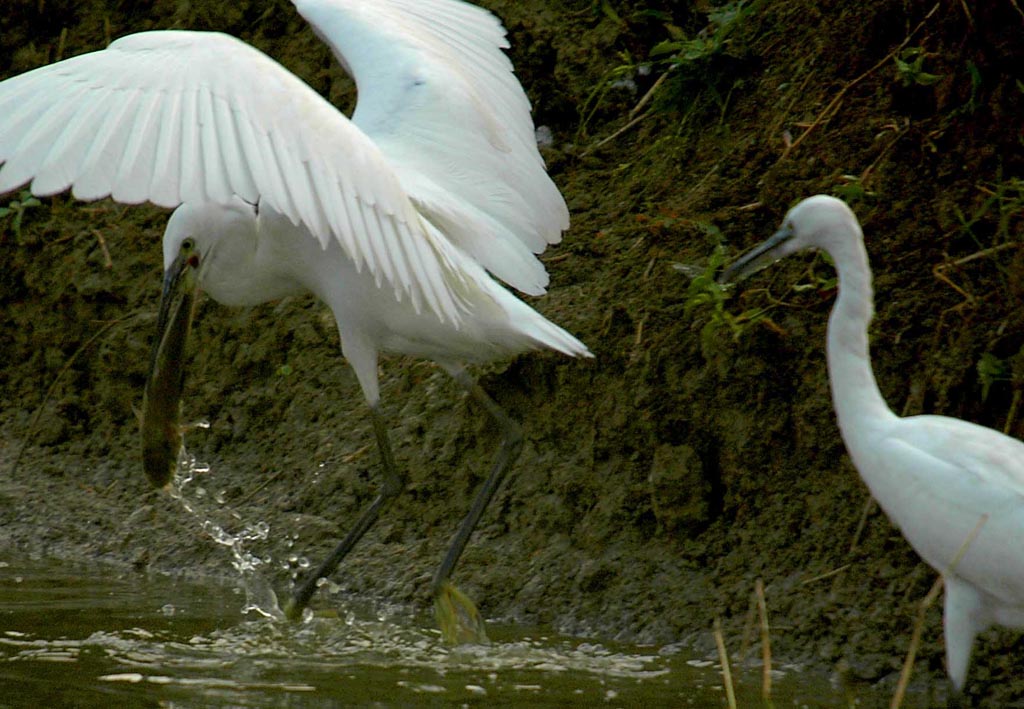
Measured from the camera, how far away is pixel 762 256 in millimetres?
4934

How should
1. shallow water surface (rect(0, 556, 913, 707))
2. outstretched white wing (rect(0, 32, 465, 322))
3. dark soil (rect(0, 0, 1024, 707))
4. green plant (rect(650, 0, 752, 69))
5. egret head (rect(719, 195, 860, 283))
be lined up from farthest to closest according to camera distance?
green plant (rect(650, 0, 752, 69))
dark soil (rect(0, 0, 1024, 707))
egret head (rect(719, 195, 860, 283))
shallow water surface (rect(0, 556, 913, 707))
outstretched white wing (rect(0, 32, 465, 322))

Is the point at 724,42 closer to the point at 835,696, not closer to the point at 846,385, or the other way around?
the point at 846,385

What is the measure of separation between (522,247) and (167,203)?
71.5 inches

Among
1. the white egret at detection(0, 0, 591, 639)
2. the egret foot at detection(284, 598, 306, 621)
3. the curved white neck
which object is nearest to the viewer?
the white egret at detection(0, 0, 591, 639)

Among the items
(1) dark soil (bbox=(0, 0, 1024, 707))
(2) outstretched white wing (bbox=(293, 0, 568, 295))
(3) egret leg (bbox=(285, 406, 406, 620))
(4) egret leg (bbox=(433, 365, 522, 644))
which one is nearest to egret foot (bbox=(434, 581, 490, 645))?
(4) egret leg (bbox=(433, 365, 522, 644))

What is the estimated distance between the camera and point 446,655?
Result: 5102 mm

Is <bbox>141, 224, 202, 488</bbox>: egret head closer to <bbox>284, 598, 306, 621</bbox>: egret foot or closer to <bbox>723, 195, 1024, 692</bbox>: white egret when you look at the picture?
<bbox>284, 598, 306, 621</bbox>: egret foot

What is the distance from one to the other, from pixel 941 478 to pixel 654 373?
182 cm

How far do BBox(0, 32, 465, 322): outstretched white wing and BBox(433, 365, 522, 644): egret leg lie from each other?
123cm

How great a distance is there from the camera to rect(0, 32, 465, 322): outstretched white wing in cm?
412

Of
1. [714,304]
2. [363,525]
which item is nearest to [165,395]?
[363,525]

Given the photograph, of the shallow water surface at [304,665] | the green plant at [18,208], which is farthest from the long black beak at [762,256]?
the green plant at [18,208]

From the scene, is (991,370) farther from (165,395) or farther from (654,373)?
(165,395)

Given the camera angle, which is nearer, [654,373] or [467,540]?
[467,540]
